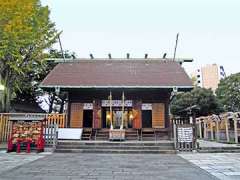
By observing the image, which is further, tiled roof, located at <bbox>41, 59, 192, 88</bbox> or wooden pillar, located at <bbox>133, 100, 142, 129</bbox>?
wooden pillar, located at <bbox>133, 100, 142, 129</bbox>

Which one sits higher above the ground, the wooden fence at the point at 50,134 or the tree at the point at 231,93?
the tree at the point at 231,93

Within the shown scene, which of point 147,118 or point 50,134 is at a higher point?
point 147,118

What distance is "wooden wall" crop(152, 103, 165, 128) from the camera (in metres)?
15.5

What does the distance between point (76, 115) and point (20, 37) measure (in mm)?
5760

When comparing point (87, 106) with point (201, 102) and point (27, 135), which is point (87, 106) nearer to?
point (27, 135)

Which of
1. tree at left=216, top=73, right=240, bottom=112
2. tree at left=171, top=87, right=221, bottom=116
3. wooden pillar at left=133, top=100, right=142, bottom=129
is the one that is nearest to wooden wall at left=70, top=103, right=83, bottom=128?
wooden pillar at left=133, top=100, right=142, bottom=129

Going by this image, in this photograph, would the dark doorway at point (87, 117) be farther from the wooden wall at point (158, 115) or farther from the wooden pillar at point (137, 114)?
the wooden wall at point (158, 115)

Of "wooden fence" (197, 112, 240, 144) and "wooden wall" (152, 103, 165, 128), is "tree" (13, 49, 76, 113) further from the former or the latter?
"wooden fence" (197, 112, 240, 144)

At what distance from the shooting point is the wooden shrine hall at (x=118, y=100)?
15.0 meters

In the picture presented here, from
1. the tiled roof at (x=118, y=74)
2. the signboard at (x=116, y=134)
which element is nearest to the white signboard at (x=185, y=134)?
the signboard at (x=116, y=134)

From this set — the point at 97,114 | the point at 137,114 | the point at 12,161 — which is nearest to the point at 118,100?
the point at 137,114

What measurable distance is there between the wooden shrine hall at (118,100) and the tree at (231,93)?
22.7 metres

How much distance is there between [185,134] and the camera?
10961mm

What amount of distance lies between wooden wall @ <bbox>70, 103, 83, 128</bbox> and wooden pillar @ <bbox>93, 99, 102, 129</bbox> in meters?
0.89
